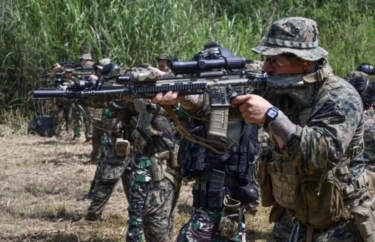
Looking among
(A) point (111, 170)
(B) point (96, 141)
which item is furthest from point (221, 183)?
(B) point (96, 141)

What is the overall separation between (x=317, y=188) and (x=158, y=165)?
3.10 meters

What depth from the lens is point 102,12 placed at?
17375 millimetres

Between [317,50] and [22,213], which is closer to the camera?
[317,50]

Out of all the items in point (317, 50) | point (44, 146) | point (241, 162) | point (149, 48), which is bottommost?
point (44, 146)

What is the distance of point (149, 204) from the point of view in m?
7.25

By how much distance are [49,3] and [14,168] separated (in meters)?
5.55

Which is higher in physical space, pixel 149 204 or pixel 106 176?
pixel 149 204

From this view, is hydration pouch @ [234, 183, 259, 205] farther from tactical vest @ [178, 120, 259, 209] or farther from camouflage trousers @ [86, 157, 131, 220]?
camouflage trousers @ [86, 157, 131, 220]

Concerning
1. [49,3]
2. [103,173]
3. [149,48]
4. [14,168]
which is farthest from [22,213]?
[49,3]

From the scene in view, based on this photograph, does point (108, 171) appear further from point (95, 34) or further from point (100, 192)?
point (95, 34)

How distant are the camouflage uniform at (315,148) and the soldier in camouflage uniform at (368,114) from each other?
2310 mm

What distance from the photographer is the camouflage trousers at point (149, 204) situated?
23.8 ft

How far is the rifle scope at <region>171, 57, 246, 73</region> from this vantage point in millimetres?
4688

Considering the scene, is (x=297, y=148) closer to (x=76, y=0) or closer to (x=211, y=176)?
(x=211, y=176)
